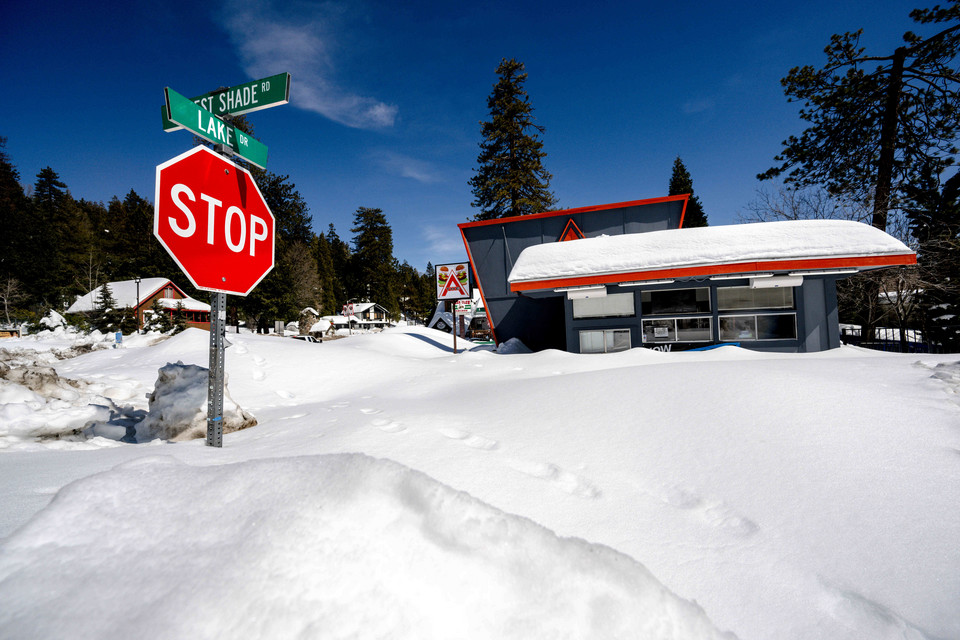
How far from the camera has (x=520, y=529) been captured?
1.76m

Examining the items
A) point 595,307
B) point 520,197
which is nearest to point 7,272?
point 520,197

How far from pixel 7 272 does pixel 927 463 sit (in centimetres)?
5525

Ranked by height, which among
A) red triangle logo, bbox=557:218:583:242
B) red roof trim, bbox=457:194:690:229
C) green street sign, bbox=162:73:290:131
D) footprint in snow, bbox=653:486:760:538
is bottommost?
footprint in snow, bbox=653:486:760:538

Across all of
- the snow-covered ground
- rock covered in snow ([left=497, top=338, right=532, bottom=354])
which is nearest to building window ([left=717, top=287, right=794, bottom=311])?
rock covered in snow ([left=497, top=338, right=532, bottom=354])

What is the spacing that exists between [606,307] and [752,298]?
365 cm

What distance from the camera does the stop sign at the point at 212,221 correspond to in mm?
2881

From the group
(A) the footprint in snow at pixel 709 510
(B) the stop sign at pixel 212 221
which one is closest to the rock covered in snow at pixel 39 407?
(B) the stop sign at pixel 212 221

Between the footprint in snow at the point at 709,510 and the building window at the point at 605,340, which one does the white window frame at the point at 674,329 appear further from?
the footprint in snow at the point at 709,510

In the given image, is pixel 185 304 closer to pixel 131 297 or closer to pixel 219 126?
pixel 131 297

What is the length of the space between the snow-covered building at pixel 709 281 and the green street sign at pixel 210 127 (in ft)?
23.0

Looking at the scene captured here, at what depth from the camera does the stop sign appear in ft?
9.45

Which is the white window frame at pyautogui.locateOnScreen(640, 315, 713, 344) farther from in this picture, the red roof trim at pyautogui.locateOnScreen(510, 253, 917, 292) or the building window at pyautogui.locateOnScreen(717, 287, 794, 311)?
the red roof trim at pyautogui.locateOnScreen(510, 253, 917, 292)

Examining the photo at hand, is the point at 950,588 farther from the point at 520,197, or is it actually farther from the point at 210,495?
the point at 520,197

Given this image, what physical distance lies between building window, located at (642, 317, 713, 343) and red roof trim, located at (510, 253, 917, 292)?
64.1 inches
